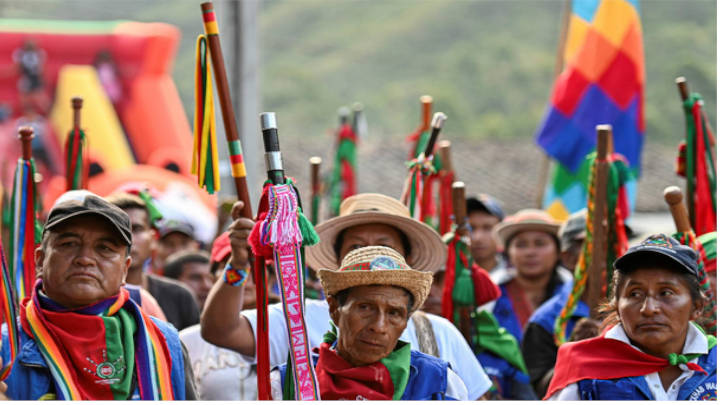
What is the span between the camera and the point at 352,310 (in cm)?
320

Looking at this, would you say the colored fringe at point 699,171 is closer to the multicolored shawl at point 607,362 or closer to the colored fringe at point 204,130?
the multicolored shawl at point 607,362

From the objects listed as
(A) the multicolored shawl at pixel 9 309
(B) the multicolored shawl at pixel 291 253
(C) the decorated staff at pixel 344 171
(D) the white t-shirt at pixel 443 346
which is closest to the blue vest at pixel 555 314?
(D) the white t-shirt at pixel 443 346

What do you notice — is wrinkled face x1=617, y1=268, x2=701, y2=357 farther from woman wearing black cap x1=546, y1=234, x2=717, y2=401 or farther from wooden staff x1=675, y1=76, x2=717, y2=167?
wooden staff x1=675, y1=76, x2=717, y2=167

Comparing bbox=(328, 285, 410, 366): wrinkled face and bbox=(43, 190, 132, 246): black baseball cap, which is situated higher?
bbox=(43, 190, 132, 246): black baseball cap

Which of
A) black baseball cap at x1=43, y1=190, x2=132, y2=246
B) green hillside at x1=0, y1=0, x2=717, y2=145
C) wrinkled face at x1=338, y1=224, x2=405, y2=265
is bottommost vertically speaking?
black baseball cap at x1=43, y1=190, x2=132, y2=246

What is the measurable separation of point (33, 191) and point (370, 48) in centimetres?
8113

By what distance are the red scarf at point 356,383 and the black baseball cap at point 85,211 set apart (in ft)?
2.35

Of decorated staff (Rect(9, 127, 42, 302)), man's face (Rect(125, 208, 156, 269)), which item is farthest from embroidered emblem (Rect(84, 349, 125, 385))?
man's face (Rect(125, 208, 156, 269))

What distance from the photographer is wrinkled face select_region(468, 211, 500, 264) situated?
644 cm

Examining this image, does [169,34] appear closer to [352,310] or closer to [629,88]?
[629,88]

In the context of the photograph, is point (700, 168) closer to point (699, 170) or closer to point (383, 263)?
point (699, 170)

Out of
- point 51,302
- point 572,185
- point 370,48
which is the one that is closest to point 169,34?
point 572,185

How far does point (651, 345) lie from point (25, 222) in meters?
2.23

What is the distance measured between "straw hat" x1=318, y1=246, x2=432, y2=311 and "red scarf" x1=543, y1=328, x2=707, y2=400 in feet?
1.69
